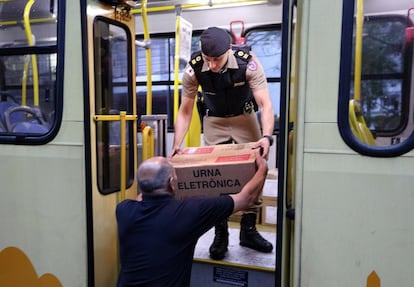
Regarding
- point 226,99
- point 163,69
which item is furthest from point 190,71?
point 163,69

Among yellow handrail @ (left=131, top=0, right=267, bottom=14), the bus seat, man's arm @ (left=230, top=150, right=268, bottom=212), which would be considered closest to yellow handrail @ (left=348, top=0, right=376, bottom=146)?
the bus seat

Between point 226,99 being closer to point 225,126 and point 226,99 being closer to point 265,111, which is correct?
point 225,126

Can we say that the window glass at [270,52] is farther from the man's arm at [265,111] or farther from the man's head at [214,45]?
the man's head at [214,45]

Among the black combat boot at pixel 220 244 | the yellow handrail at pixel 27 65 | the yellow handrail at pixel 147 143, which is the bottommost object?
the black combat boot at pixel 220 244

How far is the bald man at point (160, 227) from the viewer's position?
1.81m

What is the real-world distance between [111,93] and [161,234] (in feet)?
3.33

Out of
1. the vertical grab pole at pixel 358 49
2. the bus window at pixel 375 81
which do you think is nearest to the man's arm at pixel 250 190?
the bus window at pixel 375 81

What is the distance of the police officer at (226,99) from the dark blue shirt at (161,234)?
2.03 ft

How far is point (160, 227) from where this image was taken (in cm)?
181

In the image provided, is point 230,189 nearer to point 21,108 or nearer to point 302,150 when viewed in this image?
point 302,150

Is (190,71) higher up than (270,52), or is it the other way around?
(270,52)

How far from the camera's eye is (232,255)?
2.55 meters

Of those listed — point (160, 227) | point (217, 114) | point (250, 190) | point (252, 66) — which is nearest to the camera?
point (160, 227)

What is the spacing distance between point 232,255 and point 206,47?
51.9 inches
